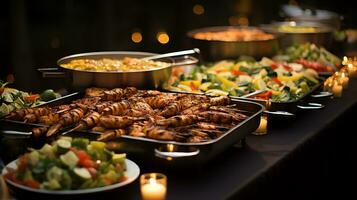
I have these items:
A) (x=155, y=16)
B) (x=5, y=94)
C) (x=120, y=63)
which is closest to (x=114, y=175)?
(x=5, y=94)

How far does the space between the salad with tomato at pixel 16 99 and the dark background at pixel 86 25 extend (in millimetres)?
2071

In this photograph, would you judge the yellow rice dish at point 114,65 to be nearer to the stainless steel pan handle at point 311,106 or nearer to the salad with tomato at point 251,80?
the salad with tomato at point 251,80

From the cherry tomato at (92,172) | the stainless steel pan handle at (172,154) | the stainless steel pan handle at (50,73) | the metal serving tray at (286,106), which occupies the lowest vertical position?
the metal serving tray at (286,106)

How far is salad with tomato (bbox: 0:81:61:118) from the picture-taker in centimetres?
233

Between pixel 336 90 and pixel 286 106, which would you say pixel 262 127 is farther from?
pixel 336 90

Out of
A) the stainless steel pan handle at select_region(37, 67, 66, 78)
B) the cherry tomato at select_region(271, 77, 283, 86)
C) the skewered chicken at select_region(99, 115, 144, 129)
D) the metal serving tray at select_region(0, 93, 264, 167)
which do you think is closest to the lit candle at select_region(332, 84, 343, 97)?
the cherry tomato at select_region(271, 77, 283, 86)

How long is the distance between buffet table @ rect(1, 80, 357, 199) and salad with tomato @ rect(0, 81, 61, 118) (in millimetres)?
324

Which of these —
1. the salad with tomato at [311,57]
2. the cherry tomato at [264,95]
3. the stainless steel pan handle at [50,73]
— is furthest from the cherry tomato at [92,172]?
the salad with tomato at [311,57]

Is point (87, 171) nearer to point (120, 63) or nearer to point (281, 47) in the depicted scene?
point (120, 63)

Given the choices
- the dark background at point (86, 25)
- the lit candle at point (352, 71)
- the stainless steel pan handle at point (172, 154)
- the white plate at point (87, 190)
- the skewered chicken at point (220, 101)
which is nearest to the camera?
the white plate at point (87, 190)

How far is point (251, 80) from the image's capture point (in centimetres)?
315

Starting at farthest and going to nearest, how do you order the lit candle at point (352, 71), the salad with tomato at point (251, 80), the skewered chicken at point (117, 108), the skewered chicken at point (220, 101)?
the lit candle at point (352, 71) < the salad with tomato at point (251, 80) < the skewered chicken at point (220, 101) < the skewered chicken at point (117, 108)

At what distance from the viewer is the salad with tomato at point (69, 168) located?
1661 mm

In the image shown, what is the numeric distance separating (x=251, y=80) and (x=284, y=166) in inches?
36.9
